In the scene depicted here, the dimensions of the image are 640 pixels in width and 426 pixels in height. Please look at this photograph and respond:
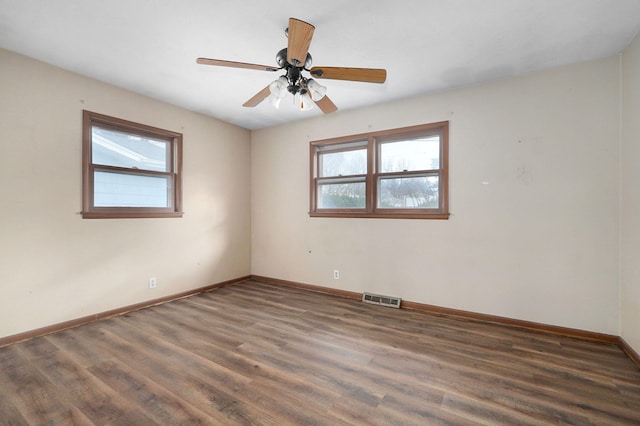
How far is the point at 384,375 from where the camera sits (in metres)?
2.07

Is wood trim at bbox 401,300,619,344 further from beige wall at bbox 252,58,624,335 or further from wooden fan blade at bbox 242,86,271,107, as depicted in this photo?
wooden fan blade at bbox 242,86,271,107

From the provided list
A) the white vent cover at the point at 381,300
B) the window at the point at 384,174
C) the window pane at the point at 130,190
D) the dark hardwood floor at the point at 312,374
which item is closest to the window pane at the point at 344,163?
the window at the point at 384,174

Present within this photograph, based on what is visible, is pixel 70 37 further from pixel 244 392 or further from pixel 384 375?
pixel 384 375

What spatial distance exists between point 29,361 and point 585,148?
5.28 m

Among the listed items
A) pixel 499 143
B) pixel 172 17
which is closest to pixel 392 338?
pixel 499 143

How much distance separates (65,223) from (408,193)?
3.92m

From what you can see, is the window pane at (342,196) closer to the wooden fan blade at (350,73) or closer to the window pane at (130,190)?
the wooden fan blade at (350,73)

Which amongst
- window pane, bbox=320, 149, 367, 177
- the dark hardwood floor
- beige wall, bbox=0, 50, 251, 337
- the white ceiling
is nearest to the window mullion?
window pane, bbox=320, 149, 367, 177

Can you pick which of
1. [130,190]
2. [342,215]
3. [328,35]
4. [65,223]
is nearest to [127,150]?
[130,190]

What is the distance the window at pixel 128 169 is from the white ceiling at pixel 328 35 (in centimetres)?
60

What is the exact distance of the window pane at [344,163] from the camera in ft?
13.1

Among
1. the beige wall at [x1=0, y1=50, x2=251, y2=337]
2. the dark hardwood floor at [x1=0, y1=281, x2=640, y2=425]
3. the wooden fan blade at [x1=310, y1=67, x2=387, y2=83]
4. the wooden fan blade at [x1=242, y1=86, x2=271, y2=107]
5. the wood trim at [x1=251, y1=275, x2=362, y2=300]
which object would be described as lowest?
the dark hardwood floor at [x1=0, y1=281, x2=640, y2=425]

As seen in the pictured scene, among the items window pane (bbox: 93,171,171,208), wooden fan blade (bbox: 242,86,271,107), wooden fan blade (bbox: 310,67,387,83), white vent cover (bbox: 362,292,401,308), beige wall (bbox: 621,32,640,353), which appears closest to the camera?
wooden fan blade (bbox: 310,67,387,83)

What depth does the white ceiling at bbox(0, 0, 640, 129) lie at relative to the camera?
200 cm
